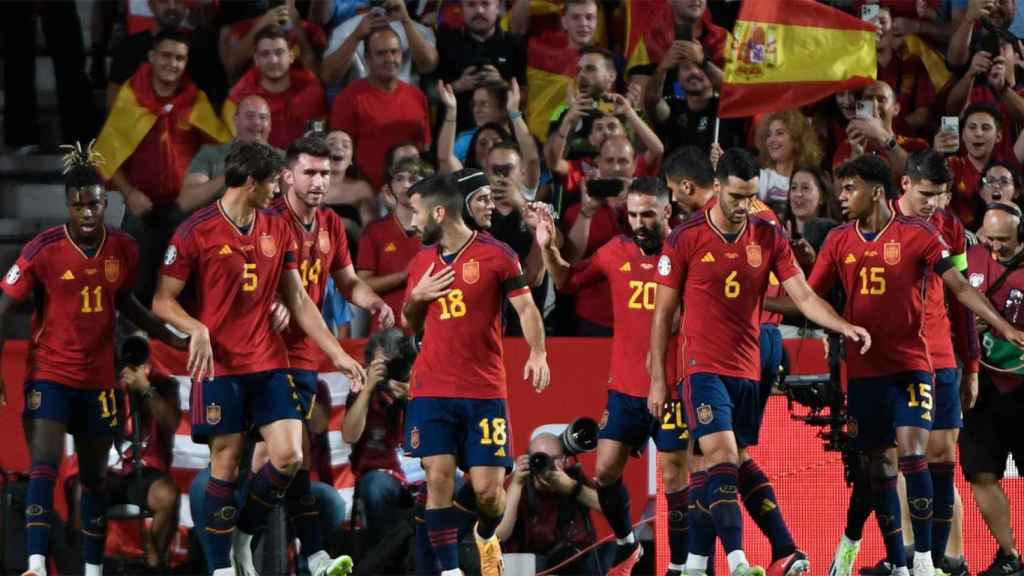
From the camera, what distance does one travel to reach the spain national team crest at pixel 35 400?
11344mm

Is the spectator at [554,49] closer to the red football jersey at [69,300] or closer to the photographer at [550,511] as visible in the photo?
the photographer at [550,511]

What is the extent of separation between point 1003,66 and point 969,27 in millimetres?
439

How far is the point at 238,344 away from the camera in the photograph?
10820 millimetres

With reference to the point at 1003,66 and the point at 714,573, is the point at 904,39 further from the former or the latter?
the point at 714,573

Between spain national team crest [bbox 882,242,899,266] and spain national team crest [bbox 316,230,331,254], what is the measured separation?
345 centimetres

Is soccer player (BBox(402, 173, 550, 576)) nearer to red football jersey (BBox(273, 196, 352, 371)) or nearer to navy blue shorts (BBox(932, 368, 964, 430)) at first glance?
red football jersey (BBox(273, 196, 352, 371))

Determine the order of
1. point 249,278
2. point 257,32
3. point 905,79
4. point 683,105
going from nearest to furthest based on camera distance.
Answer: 1. point 249,278
2. point 257,32
3. point 683,105
4. point 905,79

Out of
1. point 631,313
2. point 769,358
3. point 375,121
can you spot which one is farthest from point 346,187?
point 769,358

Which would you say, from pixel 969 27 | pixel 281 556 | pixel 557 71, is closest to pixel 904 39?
pixel 969 27

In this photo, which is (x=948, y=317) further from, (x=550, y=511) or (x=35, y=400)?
(x=35, y=400)

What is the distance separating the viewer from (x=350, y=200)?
1378cm

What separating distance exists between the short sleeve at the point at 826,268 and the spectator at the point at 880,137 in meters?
2.42

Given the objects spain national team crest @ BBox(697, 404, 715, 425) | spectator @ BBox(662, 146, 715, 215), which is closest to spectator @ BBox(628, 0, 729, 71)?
spectator @ BBox(662, 146, 715, 215)

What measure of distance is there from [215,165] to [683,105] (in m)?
3.72
